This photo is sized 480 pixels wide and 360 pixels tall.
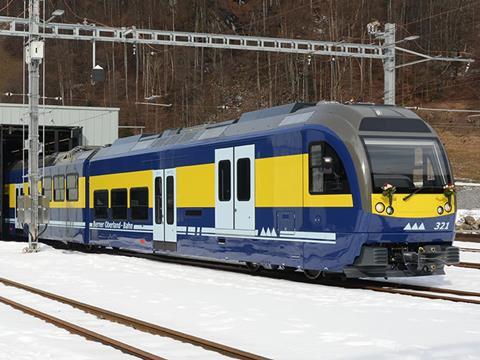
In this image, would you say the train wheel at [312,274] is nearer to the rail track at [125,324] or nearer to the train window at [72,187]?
the rail track at [125,324]

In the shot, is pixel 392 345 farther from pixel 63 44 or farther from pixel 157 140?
pixel 63 44

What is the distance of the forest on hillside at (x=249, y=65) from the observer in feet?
253

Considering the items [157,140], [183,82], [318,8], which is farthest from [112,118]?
[318,8]

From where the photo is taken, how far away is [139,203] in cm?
2106

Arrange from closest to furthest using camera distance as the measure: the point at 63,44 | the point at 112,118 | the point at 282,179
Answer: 1. the point at 282,179
2. the point at 112,118
3. the point at 63,44

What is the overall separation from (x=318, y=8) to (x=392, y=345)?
82644 millimetres

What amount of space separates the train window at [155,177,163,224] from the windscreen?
7.65 metres

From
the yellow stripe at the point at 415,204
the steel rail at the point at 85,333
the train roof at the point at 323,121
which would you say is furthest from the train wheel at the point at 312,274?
the steel rail at the point at 85,333

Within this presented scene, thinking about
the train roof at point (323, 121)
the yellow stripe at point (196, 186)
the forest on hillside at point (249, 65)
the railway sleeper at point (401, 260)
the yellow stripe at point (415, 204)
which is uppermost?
the forest on hillside at point (249, 65)

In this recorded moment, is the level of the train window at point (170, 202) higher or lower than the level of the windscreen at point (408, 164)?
lower

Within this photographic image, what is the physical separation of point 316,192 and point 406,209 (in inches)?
62.3

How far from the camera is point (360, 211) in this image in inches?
518

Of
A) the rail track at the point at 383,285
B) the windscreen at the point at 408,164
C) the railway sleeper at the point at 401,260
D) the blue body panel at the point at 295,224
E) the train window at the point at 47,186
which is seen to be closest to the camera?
the rail track at the point at 383,285

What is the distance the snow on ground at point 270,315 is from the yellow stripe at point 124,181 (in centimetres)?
369
